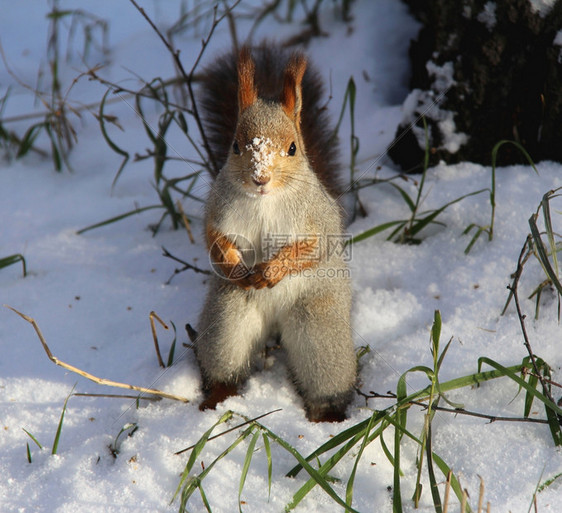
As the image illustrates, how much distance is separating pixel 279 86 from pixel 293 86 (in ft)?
1.22

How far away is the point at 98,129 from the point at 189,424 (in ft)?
4.87

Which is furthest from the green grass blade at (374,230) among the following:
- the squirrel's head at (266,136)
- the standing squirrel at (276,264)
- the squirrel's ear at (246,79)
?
the squirrel's ear at (246,79)

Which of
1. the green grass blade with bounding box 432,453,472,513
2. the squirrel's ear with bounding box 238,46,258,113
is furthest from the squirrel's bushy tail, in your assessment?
the green grass blade with bounding box 432,453,472,513

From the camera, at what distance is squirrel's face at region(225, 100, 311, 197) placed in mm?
1310

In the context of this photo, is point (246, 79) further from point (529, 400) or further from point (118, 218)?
point (529, 400)

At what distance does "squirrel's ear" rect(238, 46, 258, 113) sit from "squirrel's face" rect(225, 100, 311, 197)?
3cm

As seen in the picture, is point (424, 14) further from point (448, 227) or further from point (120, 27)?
point (120, 27)

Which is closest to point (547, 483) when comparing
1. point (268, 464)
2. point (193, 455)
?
point (268, 464)

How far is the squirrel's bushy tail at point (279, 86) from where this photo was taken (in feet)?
5.84

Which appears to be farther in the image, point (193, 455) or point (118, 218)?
point (118, 218)

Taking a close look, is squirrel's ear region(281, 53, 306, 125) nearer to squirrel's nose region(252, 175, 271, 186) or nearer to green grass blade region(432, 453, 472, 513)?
squirrel's nose region(252, 175, 271, 186)

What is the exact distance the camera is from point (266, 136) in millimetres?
1329

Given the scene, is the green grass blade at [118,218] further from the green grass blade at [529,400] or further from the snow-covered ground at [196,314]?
the green grass blade at [529,400]

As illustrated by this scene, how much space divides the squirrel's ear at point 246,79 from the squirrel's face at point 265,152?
0.03 m
